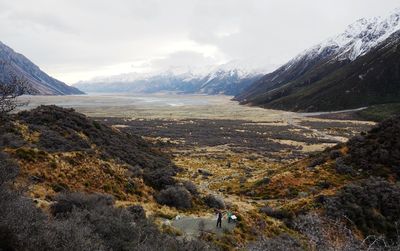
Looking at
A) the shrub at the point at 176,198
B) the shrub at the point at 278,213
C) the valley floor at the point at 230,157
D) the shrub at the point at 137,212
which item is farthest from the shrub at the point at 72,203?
the shrub at the point at 278,213

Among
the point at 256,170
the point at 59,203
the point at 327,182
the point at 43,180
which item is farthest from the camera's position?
the point at 256,170

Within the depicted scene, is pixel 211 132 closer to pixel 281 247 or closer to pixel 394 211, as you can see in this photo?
pixel 394 211

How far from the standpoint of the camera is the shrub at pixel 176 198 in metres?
26.6

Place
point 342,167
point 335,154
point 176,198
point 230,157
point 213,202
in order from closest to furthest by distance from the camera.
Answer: point 176,198
point 213,202
point 342,167
point 335,154
point 230,157

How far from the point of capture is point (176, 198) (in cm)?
2684

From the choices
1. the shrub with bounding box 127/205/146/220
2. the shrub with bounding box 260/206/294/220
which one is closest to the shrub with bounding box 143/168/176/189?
the shrub with bounding box 260/206/294/220

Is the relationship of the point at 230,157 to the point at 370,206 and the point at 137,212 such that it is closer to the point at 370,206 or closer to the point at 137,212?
the point at 370,206

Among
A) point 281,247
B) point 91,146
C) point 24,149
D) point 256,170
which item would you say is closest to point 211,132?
point 256,170

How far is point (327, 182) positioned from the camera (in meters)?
33.2

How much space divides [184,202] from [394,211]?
12.8 metres

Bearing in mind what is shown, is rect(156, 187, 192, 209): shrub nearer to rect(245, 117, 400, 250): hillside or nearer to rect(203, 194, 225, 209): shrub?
rect(203, 194, 225, 209): shrub

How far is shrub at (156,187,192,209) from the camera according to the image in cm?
2662

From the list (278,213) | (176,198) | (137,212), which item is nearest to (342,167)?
(278,213)

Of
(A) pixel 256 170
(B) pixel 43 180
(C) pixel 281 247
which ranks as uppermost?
(C) pixel 281 247
